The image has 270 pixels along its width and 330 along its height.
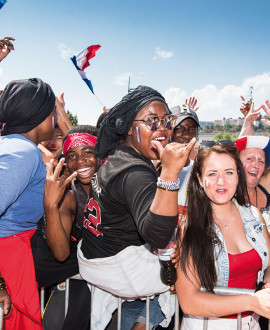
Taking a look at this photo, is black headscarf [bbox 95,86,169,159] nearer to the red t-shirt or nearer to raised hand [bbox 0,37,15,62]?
the red t-shirt

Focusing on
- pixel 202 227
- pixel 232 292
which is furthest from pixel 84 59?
pixel 232 292

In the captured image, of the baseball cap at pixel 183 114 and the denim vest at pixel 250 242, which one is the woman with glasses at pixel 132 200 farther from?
the baseball cap at pixel 183 114

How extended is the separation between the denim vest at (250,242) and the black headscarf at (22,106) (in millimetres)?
1626

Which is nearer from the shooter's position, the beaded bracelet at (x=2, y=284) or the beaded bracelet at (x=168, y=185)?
the beaded bracelet at (x=168, y=185)

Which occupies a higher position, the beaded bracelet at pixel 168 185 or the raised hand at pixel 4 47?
the raised hand at pixel 4 47

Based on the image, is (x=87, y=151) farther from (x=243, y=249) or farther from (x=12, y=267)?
(x=243, y=249)

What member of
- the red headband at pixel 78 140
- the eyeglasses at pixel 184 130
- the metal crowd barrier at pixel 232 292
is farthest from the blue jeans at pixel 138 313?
the eyeglasses at pixel 184 130

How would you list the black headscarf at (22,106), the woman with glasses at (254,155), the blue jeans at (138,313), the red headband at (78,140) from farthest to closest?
the woman with glasses at (254,155), the red headband at (78,140), the blue jeans at (138,313), the black headscarf at (22,106)

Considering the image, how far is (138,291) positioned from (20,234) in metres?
0.93

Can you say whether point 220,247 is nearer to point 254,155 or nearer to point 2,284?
point 2,284

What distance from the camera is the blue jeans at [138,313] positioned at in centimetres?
219

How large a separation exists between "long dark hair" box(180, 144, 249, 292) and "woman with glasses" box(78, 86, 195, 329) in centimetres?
26

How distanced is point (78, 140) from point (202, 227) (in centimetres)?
153

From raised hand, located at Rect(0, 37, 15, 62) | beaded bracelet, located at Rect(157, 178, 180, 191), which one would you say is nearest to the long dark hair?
beaded bracelet, located at Rect(157, 178, 180, 191)
